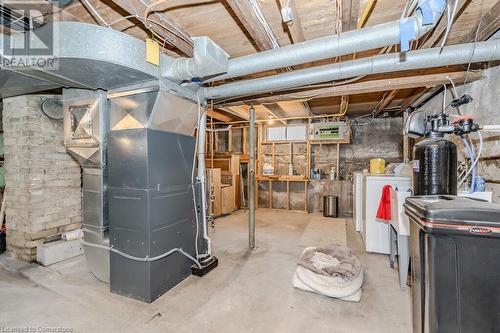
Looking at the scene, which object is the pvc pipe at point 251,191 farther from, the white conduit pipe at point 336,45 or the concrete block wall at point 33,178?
the concrete block wall at point 33,178

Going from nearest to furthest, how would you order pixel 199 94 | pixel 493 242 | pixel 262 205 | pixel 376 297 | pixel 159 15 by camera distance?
pixel 493 242
pixel 159 15
pixel 376 297
pixel 199 94
pixel 262 205

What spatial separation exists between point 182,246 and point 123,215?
709 mm

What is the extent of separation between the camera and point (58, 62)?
69.9 inches

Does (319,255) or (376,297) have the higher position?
(319,255)

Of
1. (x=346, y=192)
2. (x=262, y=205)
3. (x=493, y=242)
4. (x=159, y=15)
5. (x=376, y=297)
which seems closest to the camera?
(x=493, y=242)

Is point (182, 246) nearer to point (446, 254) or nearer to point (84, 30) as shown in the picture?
point (84, 30)

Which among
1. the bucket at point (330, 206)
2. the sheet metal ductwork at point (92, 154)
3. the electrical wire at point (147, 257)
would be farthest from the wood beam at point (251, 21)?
the bucket at point (330, 206)

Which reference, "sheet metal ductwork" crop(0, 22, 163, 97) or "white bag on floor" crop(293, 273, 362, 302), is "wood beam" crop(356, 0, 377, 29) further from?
"white bag on floor" crop(293, 273, 362, 302)

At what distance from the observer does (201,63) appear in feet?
6.23

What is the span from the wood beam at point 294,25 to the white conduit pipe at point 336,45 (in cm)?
19

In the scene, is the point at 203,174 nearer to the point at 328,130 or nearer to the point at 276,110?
the point at 276,110

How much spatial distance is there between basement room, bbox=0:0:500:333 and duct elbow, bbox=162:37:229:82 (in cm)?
1

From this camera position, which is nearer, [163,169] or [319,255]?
[163,169]

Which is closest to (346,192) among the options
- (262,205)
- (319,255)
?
(262,205)
